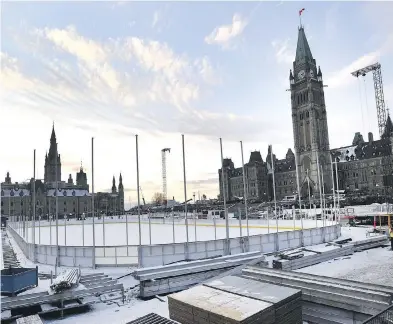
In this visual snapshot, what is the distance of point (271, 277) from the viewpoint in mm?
13727

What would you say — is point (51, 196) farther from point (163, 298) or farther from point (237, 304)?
point (237, 304)

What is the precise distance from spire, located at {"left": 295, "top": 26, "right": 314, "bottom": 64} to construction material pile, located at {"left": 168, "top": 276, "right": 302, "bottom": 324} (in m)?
156

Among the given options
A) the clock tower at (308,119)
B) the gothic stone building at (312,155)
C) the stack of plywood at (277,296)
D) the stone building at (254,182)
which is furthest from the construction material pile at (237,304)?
the stone building at (254,182)

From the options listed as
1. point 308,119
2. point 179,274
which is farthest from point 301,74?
point 179,274

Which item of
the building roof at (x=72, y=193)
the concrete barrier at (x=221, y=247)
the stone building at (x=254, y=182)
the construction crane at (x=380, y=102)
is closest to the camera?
the concrete barrier at (x=221, y=247)

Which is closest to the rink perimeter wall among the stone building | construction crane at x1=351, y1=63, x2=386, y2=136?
construction crane at x1=351, y1=63, x2=386, y2=136

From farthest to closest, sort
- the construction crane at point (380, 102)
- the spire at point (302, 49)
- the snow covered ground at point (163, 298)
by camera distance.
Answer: the spire at point (302, 49) → the construction crane at point (380, 102) → the snow covered ground at point (163, 298)

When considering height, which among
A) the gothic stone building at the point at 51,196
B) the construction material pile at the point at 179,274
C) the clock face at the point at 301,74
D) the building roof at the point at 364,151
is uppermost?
the clock face at the point at 301,74

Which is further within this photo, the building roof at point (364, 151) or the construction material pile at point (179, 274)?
the building roof at point (364, 151)

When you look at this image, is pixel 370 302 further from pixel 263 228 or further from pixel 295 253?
pixel 263 228

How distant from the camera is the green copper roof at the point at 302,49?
154 m

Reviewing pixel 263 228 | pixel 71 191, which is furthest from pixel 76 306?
pixel 71 191

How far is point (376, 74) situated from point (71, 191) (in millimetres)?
118723

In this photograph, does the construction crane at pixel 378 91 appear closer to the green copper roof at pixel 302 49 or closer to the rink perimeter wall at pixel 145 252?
the green copper roof at pixel 302 49
